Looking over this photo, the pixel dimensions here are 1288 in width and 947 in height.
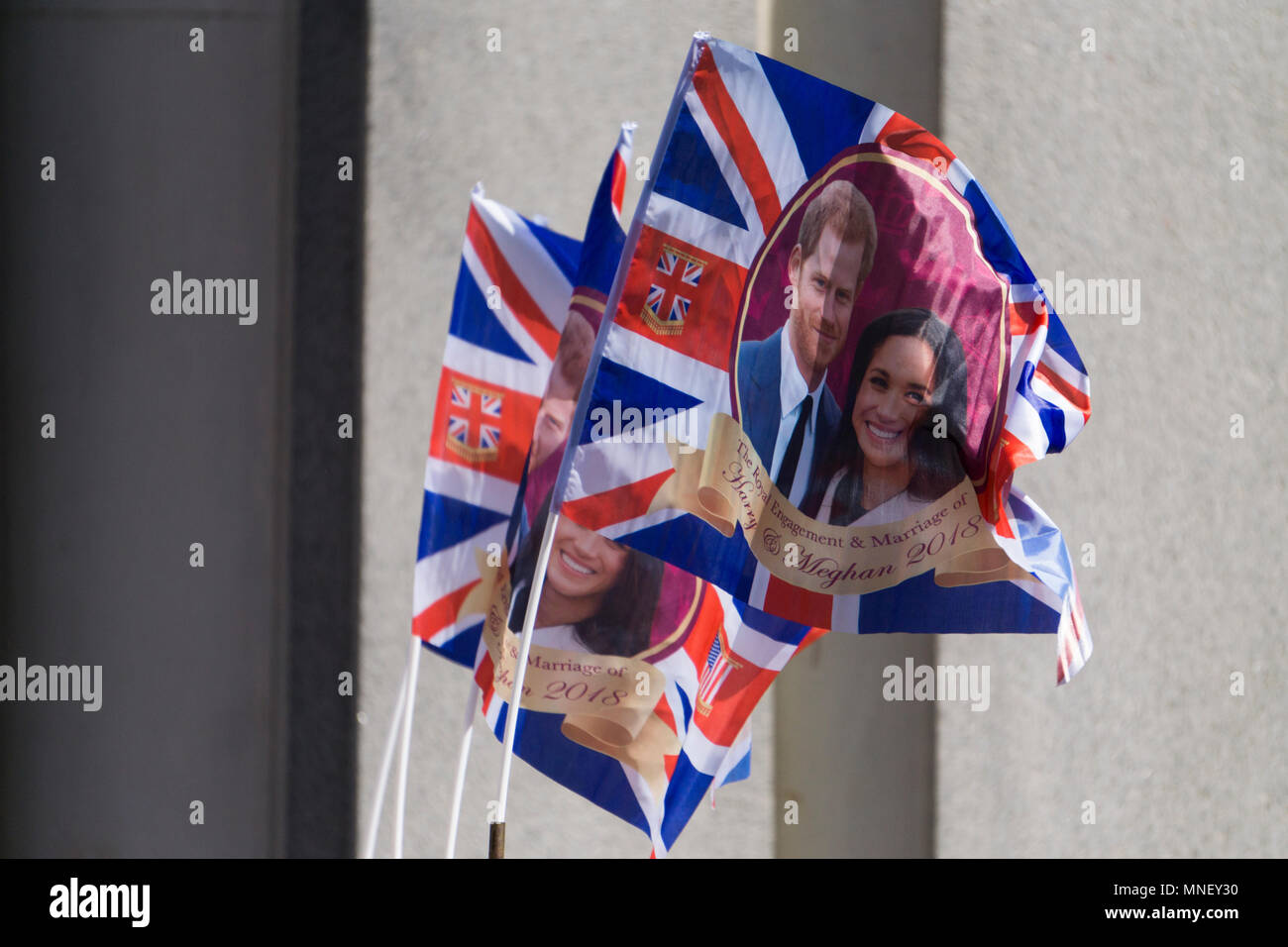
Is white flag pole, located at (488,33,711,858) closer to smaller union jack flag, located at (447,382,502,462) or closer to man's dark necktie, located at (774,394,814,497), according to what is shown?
man's dark necktie, located at (774,394,814,497)

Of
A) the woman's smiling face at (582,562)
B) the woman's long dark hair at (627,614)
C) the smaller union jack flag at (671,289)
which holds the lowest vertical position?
the woman's long dark hair at (627,614)

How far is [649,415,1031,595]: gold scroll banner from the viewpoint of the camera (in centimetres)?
160

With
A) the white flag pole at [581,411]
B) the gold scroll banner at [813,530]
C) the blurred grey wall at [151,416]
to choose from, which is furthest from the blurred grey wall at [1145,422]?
the blurred grey wall at [151,416]

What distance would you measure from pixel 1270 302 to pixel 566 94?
2.22 metres

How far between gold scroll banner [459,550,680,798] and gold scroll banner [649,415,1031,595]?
389mm

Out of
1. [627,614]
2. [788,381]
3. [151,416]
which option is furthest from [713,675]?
[151,416]

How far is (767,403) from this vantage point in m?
1.61

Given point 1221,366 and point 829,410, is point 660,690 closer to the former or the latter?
point 829,410

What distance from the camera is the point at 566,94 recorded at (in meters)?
2.74

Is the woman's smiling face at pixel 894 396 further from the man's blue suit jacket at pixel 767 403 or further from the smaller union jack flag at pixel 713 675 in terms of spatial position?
the smaller union jack flag at pixel 713 675

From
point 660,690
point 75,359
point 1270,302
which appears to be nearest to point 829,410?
point 660,690

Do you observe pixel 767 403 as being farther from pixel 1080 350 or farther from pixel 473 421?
pixel 1080 350

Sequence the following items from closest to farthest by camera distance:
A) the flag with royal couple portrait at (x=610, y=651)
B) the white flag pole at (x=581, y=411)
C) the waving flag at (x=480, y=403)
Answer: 1. the white flag pole at (x=581, y=411)
2. the flag with royal couple portrait at (x=610, y=651)
3. the waving flag at (x=480, y=403)

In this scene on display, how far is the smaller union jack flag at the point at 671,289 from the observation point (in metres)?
1.59
